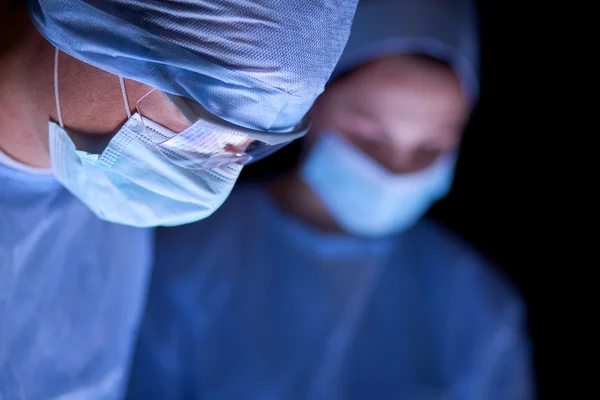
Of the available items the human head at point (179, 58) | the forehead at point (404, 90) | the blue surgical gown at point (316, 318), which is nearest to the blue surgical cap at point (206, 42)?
the human head at point (179, 58)

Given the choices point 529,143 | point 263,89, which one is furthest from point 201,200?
point 529,143

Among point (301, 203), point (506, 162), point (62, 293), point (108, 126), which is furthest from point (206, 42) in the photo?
point (506, 162)

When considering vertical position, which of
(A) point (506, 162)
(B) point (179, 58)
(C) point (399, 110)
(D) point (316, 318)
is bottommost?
(D) point (316, 318)

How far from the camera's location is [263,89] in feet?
2.61

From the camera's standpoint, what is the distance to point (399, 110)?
1.59 m

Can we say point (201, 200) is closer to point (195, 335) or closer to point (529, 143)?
point (195, 335)

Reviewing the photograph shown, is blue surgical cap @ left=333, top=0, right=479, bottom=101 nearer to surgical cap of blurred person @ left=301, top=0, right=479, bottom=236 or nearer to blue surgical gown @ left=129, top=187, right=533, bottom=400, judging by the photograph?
surgical cap of blurred person @ left=301, top=0, right=479, bottom=236

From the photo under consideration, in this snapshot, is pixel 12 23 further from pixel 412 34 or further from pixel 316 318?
pixel 316 318

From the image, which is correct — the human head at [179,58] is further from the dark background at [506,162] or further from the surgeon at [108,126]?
the dark background at [506,162]

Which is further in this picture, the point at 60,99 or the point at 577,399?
the point at 577,399

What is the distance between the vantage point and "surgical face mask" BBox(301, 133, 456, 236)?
162 cm

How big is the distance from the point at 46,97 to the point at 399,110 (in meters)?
0.98

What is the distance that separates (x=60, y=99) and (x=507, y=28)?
1.71 metres

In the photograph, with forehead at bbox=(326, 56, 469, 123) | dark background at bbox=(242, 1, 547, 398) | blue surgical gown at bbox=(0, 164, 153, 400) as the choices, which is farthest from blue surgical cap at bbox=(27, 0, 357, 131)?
dark background at bbox=(242, 1, 547, 398)
